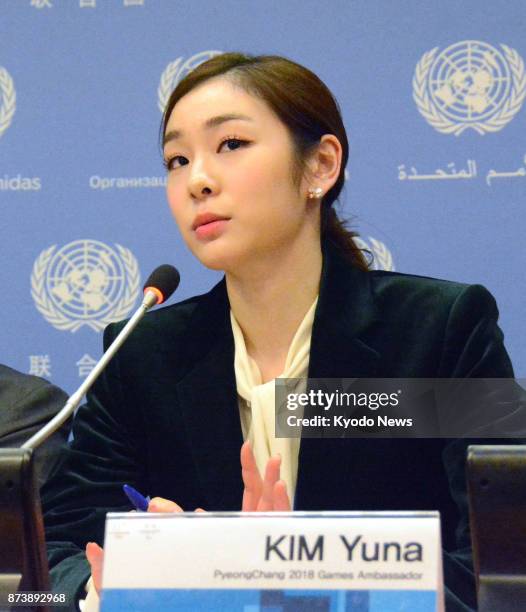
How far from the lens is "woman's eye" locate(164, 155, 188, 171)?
1.58 meters

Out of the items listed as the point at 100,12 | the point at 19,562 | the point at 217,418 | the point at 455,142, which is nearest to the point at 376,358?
the point at 217,418

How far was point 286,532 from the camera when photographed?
78 cm

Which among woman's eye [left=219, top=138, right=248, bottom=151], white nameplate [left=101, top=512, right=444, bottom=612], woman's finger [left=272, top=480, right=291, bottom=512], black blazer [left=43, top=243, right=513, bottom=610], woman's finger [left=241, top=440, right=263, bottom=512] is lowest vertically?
white nameplate [left=101, top=512, right=444, bottom=612]

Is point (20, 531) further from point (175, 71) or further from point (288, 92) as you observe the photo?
point (175, 71)

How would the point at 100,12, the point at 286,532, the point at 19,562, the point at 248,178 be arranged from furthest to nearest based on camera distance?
1. the point at 100,12
2. the point at 248,178
3. the point at 19,562
4. the point at 286,532

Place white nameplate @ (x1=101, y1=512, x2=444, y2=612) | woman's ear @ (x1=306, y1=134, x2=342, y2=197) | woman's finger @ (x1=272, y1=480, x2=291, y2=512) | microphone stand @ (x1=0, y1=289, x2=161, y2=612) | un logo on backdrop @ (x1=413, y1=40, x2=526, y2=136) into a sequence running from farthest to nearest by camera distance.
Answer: un logo on backdrop @ (x1=413, y1=40, x2=526, y2=136) < woman's ear @ (x1=306, y1=134, x2=342, y2=197) < woman's finger @ (x1=272, y1=480, x2=291, y2=512) < microphone stand @ (x1=0, y1=289, x2=161, y2=612) < white nameplate @ (x1=101, y1=512, x2=444, y2=612)

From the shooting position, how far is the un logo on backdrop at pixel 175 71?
2.08m

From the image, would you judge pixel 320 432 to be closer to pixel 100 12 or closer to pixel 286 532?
pixel 286 532

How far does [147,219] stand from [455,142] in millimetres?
623

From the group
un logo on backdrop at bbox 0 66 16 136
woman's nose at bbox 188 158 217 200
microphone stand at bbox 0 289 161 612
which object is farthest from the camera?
un logo on backdrop at bbox 0 66 16 136

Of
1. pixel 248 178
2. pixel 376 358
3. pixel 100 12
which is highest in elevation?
pixel 100 12

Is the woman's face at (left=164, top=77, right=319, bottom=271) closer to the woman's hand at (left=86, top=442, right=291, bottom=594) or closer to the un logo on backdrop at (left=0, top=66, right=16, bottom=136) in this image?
the woman's hand at (left=86, top=442, right=291, bottom=594)

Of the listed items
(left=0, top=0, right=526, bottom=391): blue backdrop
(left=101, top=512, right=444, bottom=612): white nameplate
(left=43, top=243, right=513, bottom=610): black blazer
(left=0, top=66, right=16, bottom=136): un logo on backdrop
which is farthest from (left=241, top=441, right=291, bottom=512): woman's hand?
(left=0, top=66, right=16, bottom=136): un logo on backdrop

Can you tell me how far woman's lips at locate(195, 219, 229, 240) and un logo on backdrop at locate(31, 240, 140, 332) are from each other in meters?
0.59
